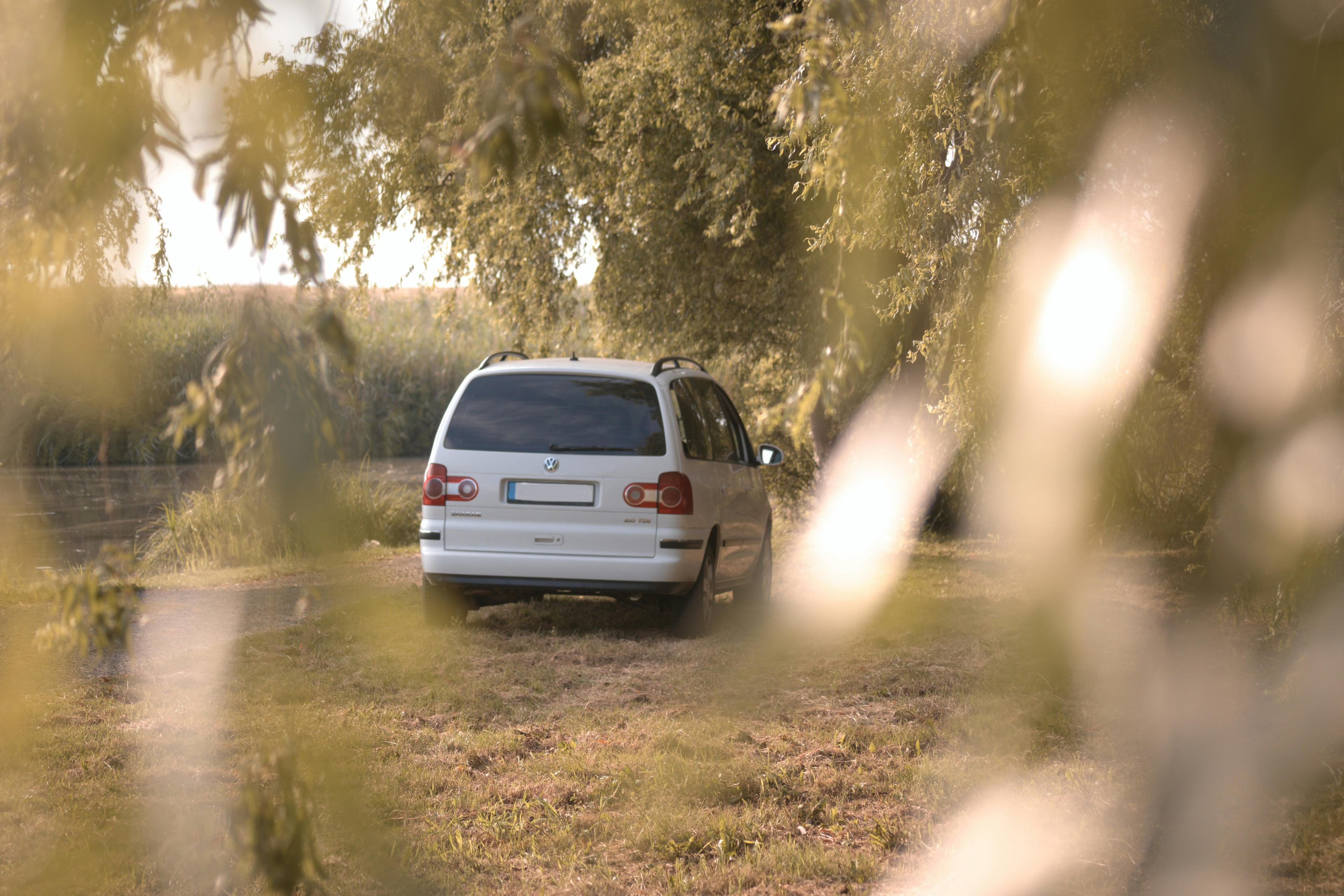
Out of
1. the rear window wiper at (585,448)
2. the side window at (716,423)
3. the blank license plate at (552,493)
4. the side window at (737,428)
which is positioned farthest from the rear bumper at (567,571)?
the side window at (737,428)

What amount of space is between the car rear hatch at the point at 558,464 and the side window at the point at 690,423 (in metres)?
0.24

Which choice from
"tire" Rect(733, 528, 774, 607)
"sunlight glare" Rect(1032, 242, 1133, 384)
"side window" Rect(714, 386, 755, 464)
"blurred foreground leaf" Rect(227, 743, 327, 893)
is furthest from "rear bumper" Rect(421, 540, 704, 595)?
"blurred foreground leaf" Rect(227, 743, 327, 893)

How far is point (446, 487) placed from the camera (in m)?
7.93

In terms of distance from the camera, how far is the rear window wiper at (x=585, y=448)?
→ 788 cm

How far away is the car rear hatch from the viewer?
7.78 meters

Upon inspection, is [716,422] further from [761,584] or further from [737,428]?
[761,584]

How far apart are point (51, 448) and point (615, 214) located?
1547cm

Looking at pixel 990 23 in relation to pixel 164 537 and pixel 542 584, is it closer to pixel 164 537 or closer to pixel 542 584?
pixel 542 584

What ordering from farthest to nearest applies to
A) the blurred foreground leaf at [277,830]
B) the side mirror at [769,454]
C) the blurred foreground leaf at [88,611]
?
1. the side mirror at [769,454]
2. the blurred foreground leaf at [88,611]
3. the blurred foreground leaf at [277,830]

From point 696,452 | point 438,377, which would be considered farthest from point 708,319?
point 438,377

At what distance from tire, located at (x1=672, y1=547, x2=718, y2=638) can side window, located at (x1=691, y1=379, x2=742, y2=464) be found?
Result: 0.96 m

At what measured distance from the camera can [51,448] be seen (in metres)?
22.8

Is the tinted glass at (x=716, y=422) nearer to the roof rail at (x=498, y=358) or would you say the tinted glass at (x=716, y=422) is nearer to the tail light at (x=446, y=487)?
the roof rail at (x=498, y=358)

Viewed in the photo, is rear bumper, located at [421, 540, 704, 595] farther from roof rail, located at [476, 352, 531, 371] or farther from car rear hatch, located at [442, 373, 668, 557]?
roof rail, located at [476, 352, 531, 371]
